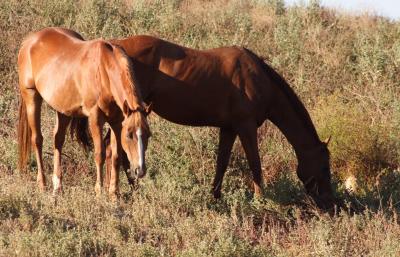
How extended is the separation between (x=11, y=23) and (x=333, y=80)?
5.85 m

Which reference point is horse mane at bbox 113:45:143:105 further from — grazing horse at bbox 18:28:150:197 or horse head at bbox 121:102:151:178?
horse head at bbox 121:102:151:178

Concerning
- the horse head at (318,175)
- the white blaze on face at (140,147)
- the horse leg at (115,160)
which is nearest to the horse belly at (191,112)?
the horse leg at (115,160)

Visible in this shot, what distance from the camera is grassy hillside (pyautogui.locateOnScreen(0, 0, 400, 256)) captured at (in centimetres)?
592

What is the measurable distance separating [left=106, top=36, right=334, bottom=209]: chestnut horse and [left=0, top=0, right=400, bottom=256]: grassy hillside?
0.34 meters

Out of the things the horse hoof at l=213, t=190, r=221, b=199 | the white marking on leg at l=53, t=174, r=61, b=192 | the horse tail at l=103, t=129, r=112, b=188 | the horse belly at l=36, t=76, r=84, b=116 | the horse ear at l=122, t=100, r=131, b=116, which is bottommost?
the horse hoof at l=213, t=190, r=221, b=199

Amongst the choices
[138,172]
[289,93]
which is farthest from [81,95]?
[289,93]

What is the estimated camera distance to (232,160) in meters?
8.88

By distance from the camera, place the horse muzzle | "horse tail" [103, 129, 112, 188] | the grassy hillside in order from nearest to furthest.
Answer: the grassy hillside, the horse muzzle, "horse tail" [103, 129, 112, 188]

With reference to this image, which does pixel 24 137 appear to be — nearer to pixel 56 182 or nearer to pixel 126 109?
pixel 56 182

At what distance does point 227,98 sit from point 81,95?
5.38ft

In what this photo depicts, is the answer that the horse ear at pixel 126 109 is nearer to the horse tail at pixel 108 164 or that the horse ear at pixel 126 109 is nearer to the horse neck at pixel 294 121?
the horse tail at pixel 108 164

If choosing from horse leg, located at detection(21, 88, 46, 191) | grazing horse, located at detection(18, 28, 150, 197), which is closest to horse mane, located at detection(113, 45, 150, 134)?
grazing horse, located at detection(18, 28, 150, 197)

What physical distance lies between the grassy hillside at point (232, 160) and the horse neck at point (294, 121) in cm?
53

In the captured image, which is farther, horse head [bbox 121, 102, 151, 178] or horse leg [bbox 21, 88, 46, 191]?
horse leg [bbox 21, 88, 46, 191]
